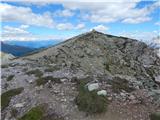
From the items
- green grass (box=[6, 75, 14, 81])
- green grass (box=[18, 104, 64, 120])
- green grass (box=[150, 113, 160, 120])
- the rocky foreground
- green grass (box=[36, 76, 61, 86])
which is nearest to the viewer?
green grass (box=[150, 113, 160, 120])

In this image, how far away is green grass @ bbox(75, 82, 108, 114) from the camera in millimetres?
19373

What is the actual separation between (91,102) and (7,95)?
29.2ft

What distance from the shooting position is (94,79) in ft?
80.8

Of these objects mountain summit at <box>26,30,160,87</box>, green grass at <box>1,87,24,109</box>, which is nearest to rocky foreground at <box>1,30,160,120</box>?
green grass at <box>1,87,24,109</box>

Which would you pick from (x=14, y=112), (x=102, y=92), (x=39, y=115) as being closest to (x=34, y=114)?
(x=39, y=115)

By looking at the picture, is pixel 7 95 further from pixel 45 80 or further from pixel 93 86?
pixel 93 86

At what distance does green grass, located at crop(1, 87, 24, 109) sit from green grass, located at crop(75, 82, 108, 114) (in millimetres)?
6569

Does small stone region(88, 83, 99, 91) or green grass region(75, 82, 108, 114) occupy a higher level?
small stone region(88, 83, 99, 91)

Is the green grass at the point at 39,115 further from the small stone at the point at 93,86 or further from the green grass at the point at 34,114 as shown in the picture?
the small stone at the point at 93,86

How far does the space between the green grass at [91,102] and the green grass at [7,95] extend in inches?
259

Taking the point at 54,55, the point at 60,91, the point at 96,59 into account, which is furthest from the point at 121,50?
the point at 60,91

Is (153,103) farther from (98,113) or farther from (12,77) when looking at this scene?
(12,77)

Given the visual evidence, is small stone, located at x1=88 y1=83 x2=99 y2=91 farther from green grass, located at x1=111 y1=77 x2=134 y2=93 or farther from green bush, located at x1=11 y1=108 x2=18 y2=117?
green bush, located at x1=11 y1=108 x2=18 y2=117

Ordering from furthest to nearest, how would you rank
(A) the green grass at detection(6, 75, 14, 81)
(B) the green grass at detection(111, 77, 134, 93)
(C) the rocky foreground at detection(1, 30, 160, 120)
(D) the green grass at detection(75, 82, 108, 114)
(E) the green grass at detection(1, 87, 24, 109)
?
(A) the green grass at detection(6, 75, 14, 81), (E) the green grass at detection(1, 87, 24, 109), (B) the green grass at detection(111, 77, 134, 93), (D) the green grass at detection(75, 82, 108, 114), (C) the rocky foreground at detection(1, 30, 160, 120)
